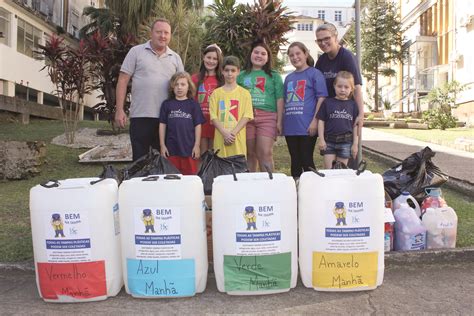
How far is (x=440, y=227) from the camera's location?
3670mm

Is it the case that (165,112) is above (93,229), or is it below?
above

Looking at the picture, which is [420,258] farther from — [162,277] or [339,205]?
[162,277]

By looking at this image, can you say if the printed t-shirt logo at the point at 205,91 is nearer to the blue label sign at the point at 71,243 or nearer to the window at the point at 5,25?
the blue label sign at the point at 71,243

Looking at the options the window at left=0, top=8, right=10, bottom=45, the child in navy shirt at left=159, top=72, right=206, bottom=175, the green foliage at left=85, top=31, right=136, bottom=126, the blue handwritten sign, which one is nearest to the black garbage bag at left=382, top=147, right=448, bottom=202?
the child in navy shirt at left=159, top=72, right=206, bottom=175

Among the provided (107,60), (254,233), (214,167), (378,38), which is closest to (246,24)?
(107,60)

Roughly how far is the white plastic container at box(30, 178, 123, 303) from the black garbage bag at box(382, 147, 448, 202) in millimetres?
2457

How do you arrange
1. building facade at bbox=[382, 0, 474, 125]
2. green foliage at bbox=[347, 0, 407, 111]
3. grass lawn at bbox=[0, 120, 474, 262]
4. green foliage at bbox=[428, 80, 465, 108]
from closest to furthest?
grass lawn at bbox=[0, 120, 474, 262], green foliage at bbox=[428, 80, 465, 108], building facade at bbox=[382, 0, 474, 125], green foliage at bbox=[347, 0, 407, 111]

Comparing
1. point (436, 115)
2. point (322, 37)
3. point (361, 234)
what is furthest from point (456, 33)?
point (361, 234)

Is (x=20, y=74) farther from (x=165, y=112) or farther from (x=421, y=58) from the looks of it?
(x=421, y=58)

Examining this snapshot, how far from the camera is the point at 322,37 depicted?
181 inches

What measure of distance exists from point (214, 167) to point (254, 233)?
3.18 feet

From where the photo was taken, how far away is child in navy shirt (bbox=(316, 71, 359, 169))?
436 cm

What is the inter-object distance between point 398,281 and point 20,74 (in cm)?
1900

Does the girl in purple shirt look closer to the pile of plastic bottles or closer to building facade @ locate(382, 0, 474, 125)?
the pile of plastic bottles
